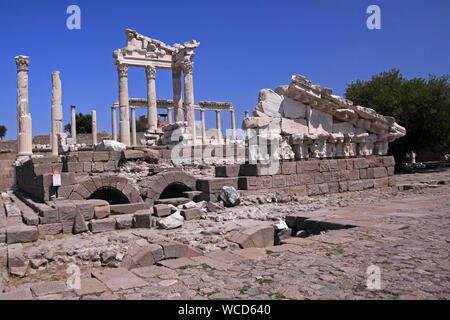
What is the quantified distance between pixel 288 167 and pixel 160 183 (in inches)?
148

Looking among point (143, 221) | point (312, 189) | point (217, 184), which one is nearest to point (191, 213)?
point (143, 221)

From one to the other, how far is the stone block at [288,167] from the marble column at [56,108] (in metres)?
17.0

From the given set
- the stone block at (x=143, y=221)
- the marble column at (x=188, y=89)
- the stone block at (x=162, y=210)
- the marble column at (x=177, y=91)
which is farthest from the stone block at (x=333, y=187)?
the marble column at (x=177, y=91)

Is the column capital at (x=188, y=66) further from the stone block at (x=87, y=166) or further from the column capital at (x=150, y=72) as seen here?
the stone block at (x=87, y=166)

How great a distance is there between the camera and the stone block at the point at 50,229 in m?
7.68

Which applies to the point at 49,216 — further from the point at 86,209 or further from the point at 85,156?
the point at 85,156

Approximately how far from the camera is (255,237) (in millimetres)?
6375

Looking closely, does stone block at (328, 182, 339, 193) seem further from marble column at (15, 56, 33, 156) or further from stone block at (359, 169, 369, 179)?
marble column at (15, 56, 33, 156)

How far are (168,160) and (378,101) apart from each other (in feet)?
54.0

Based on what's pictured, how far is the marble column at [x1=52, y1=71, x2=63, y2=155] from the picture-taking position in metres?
22.9

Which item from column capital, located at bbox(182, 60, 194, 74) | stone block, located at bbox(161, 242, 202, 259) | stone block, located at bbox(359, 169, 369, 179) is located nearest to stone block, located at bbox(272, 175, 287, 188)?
stone block, located at bbox(359, 169, 369, 179)

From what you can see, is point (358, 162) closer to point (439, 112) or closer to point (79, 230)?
point (79, 230)

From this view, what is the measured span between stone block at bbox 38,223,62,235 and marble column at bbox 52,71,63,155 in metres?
16.5
